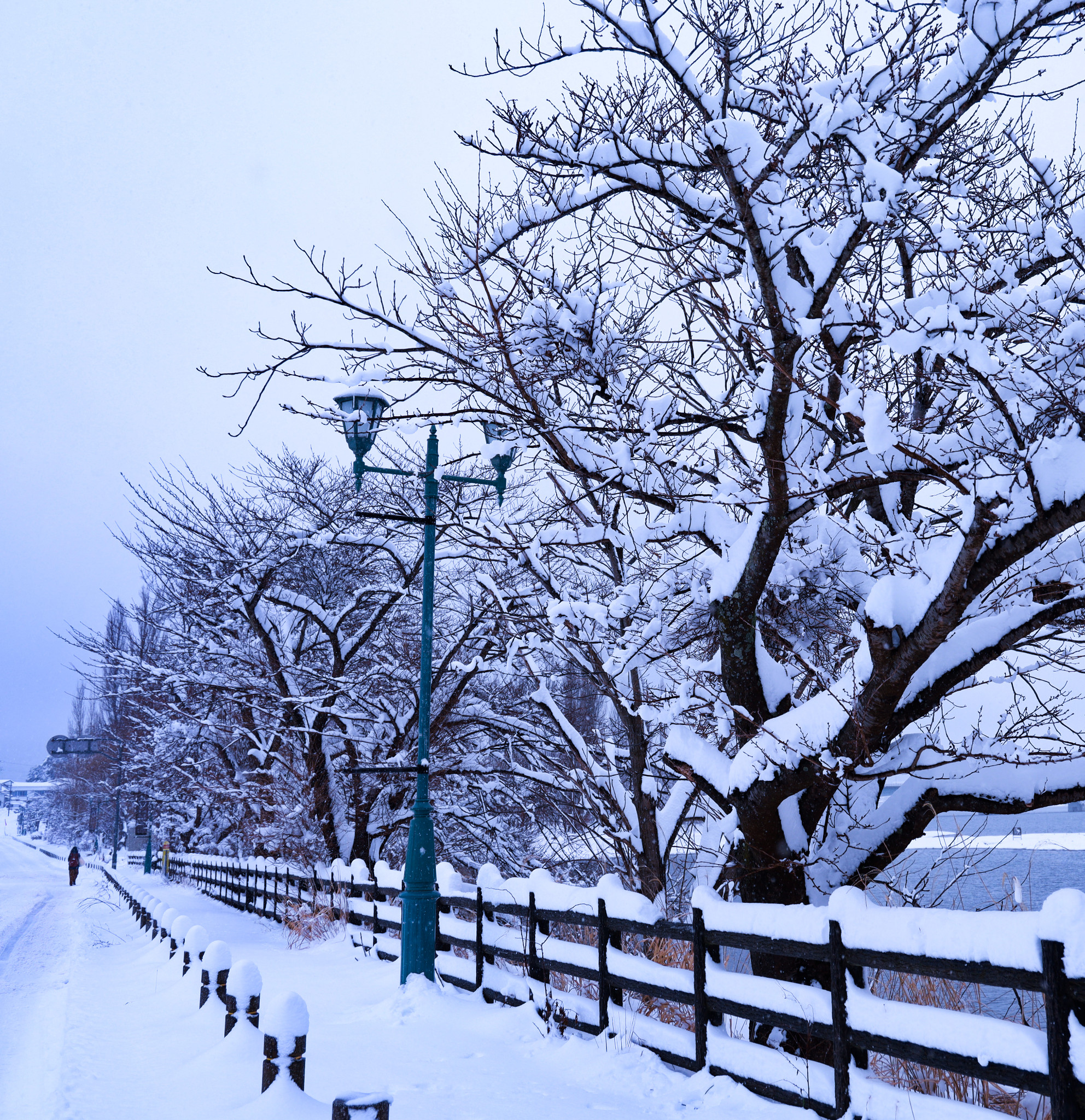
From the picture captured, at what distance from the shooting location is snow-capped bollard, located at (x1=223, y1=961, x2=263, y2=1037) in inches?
252

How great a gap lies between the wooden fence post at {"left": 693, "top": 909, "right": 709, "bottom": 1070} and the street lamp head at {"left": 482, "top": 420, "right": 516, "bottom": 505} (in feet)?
13.0

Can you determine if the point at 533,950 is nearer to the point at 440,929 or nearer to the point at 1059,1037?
the point at 440,929

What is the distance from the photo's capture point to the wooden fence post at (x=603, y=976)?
7004 millimetres

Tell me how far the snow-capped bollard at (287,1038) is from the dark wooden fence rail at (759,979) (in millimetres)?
2628

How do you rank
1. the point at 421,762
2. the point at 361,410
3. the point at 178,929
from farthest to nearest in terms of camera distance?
the point at 178,929 → the point at 421,762 → the point at 361,410

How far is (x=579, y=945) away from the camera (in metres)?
7.71

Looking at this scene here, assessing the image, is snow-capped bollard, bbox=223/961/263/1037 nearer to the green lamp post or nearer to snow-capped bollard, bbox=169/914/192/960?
the green lamp post

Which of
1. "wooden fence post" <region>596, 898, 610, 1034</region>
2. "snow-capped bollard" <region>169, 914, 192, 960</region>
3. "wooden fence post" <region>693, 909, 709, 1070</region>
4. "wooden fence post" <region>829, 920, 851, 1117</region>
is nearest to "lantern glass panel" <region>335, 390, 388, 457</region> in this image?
"wooden fence post" <region>596, 898, 610, 1034</region>

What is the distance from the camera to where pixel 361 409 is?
27.8ft

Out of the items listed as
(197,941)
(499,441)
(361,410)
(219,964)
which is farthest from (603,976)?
(361,410)

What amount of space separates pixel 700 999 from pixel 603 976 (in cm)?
115

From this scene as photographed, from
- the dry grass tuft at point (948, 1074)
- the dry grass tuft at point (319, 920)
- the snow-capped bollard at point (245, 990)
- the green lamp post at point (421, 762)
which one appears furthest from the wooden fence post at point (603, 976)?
the dry grass tuft at point (319, 920)

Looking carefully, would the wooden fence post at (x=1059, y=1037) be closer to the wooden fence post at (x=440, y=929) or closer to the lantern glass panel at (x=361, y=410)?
the lantern glass panel at (x=361, y=410)

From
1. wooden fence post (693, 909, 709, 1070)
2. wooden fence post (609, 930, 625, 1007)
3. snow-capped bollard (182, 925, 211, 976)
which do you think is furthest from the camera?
snow-capped bollard (182, 925, 211, 976)
